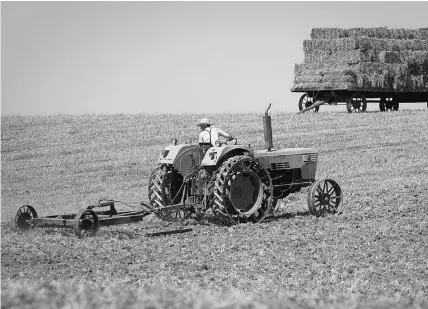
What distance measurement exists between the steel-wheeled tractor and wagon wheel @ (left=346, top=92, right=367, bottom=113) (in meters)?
18.0

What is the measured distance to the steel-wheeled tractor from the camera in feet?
31.2

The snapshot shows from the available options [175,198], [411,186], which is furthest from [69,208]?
[411,186]

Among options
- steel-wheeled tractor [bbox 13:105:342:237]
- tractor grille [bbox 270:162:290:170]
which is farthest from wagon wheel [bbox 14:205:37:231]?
tractor grille [bbox 270:162:290:170]

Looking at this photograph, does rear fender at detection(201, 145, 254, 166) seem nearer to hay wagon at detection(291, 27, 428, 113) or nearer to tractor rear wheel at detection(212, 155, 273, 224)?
tractor rear wheel at detection(212, 155, 273, 224)

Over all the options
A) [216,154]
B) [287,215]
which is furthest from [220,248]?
[287,215]

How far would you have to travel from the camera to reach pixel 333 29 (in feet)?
Result: 97.7

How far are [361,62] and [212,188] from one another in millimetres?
20220

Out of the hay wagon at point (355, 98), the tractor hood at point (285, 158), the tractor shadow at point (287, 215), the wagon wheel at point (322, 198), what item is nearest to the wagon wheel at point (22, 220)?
the tractor hood at point (285, 158)

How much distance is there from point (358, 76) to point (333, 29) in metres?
2.55

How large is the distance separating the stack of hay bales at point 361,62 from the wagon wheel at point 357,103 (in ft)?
1.47

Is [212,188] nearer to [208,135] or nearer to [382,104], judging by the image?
[208,135]

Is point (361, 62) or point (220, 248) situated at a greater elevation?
point (361, 62)

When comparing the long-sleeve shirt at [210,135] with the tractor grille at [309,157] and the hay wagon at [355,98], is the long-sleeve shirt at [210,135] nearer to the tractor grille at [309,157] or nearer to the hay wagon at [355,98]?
the tractor grille at [309,157]

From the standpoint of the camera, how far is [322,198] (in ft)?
36.7
